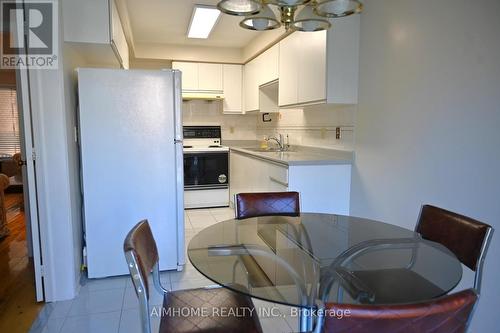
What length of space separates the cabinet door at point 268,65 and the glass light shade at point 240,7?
227 centimetres

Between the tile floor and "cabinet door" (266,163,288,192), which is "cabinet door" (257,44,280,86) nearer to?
"cabinet door" (266,163,288,192)

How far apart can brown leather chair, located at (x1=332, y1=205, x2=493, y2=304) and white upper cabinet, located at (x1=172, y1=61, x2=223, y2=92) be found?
3.84m

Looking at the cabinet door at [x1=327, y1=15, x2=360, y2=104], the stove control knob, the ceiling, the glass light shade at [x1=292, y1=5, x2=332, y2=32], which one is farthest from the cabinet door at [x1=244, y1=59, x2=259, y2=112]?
the glass light shade at [x1=292, y1=5, x2=332, y2=32]

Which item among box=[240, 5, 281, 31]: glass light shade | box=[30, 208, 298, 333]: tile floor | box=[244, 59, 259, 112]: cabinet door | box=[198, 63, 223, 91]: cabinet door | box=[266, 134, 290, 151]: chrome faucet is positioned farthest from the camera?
box=[198, 63, 223, 91]: cabinet door

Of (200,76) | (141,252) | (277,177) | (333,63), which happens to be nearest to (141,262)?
(141,252)

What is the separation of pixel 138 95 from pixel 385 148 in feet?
6.11

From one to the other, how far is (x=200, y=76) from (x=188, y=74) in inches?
6.8

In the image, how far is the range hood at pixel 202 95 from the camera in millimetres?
4848

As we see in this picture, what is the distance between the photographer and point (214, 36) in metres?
4.36

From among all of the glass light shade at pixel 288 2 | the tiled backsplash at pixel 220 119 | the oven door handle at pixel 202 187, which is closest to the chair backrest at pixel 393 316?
the glass light shade at pixel 288 2

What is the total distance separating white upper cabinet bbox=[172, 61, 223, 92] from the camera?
4848 millimetres

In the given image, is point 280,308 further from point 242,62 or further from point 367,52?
point 242,62

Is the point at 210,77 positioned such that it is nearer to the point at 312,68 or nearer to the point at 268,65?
the point at 268,65

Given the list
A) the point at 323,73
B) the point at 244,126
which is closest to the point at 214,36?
the point at 244,126
